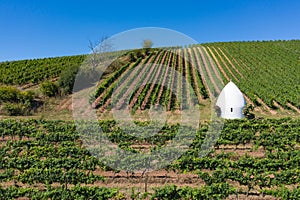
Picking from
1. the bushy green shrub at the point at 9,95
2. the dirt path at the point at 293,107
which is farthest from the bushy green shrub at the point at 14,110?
the dirt path at the point at 293,107

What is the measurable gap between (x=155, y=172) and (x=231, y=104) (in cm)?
1434

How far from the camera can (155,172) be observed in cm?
1527

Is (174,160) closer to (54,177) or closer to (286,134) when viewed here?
(54,177)

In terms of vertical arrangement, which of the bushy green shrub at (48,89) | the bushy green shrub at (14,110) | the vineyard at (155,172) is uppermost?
the bushy green shrub at (48,89)

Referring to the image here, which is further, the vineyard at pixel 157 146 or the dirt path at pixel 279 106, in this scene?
the dirt path at pixel 279 106

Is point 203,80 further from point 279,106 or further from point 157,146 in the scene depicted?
point 157,146

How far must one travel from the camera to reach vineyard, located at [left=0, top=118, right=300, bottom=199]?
12086 mm

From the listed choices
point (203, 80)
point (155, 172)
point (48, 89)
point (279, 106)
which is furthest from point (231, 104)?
point (48, 89)

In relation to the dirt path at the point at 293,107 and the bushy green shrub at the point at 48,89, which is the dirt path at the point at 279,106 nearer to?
the dirt path at the point at 293,107

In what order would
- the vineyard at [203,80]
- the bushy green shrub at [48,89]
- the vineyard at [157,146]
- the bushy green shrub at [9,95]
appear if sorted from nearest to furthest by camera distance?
the vineyard at [157,146] → the vineyard at [203,80] → the bushy green shrub at [9,95] → the bushy green shrub at [48,89]

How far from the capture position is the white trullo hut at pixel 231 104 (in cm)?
2709

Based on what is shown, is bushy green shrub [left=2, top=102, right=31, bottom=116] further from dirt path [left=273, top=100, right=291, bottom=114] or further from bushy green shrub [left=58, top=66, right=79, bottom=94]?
dirt path [left=273, top=100, right=291, bottom=114]

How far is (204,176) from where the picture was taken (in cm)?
1350

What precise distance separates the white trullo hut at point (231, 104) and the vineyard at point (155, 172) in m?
5.04
